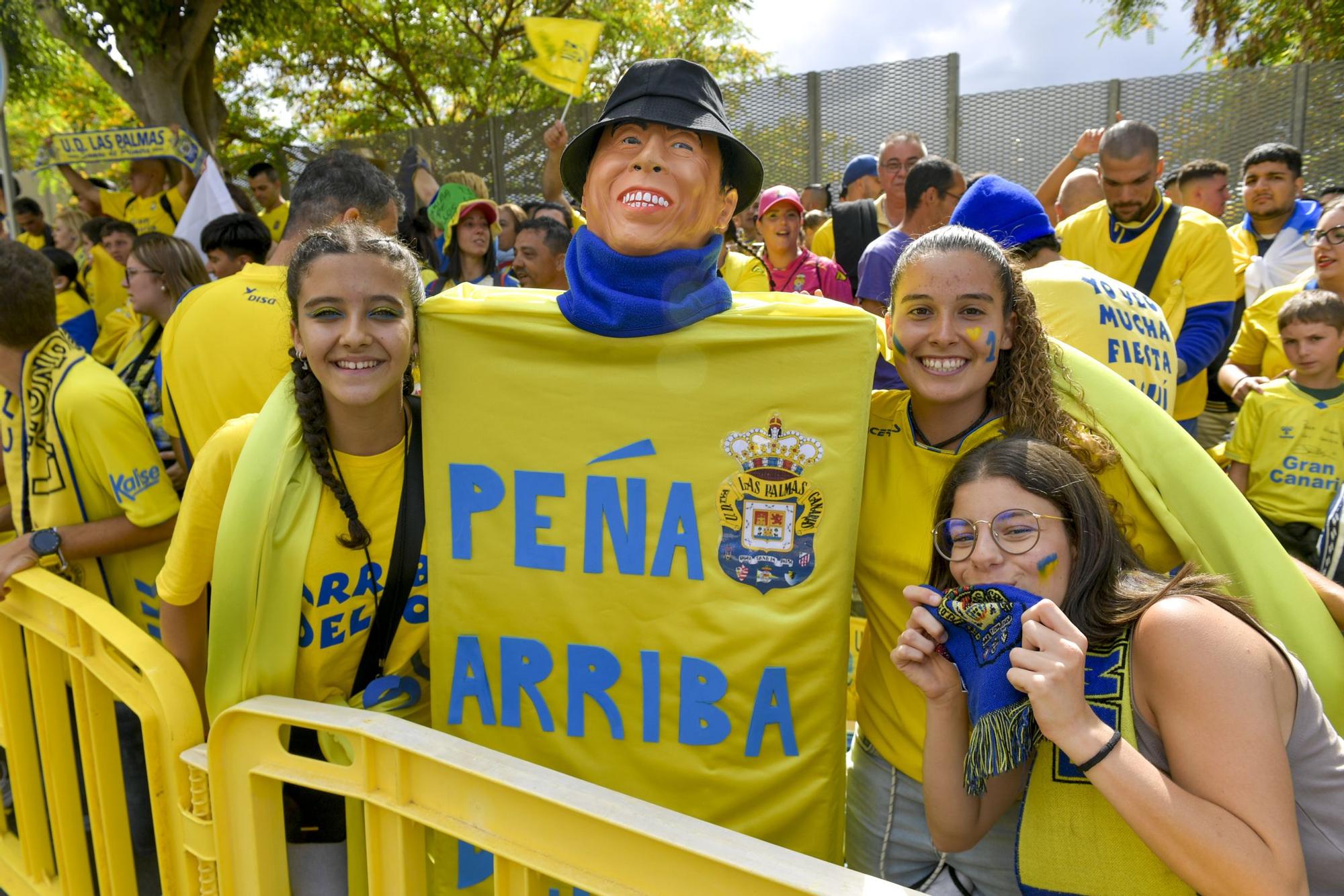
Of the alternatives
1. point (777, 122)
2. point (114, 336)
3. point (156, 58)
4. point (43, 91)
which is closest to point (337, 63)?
point (43, 91)

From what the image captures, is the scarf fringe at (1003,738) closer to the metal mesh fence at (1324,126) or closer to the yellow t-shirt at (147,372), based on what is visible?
the yellow t-shirt at (147,372)

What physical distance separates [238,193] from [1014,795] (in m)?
8.75

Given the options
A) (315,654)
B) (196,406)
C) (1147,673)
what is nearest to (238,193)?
(196,406)

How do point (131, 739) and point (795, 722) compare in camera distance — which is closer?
point (795, 722)

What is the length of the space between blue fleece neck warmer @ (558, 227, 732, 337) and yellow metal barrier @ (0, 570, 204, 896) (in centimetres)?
113

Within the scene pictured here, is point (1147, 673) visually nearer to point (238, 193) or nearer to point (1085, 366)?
point (1085, 366)

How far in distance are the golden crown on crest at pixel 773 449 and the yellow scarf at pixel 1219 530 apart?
55cm

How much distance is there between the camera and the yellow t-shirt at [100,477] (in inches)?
107

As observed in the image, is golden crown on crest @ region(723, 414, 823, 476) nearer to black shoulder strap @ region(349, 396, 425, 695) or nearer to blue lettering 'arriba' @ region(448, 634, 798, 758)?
blue lettering 'arriba' @ region(448, 634, 798, 758)

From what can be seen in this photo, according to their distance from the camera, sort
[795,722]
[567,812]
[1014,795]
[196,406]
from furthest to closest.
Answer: [196,406] → [795,722] → [1014,795] → [567,812]

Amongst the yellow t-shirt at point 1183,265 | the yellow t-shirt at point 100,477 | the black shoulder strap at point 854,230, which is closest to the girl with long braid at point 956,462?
the yellow t-shirt at point 100,477

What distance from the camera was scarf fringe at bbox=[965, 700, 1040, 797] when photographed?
57.8 inches

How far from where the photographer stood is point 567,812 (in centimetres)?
134

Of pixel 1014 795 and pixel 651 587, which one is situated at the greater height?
pixel 651 587
